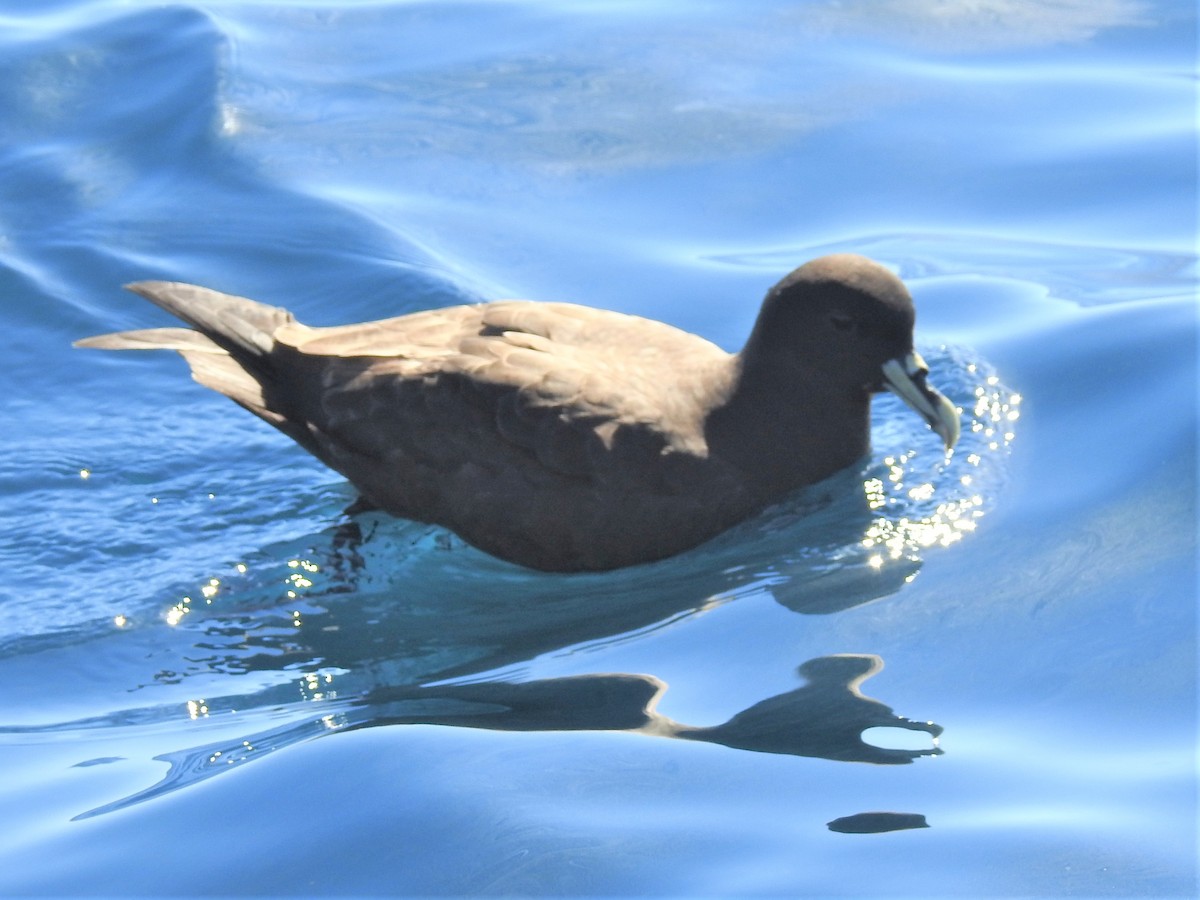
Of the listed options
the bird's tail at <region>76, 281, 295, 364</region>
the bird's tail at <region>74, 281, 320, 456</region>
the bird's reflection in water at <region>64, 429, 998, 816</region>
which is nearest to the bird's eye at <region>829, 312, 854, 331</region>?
the bird's reflection in water at <region>64, 429, 998, 816</region>

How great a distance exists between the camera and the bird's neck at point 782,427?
538 centimetres

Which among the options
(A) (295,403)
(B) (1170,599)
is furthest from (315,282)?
(B) (1170,599)

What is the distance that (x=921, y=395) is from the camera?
540 cm

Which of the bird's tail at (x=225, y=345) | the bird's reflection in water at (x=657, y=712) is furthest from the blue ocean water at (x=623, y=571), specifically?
the bird's tail at (x=225, y=345)

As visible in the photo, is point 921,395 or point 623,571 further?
point 921,395

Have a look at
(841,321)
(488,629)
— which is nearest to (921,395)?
(841,321)

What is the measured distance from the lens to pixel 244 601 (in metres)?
5.31

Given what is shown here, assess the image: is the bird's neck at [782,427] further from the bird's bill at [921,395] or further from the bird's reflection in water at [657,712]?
the bird's reflection in water at [657,712]

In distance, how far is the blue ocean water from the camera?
3.73m

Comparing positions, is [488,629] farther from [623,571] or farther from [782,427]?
[782,427]

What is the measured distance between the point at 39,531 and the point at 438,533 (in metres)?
1.42

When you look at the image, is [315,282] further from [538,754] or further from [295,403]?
[538,754]

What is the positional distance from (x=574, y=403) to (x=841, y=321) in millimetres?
961

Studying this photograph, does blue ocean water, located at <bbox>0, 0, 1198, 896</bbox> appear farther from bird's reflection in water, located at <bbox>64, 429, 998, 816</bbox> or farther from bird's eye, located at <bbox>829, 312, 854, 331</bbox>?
bird's eye, located at <bbox>829, 312, 854, 331</bbox>
